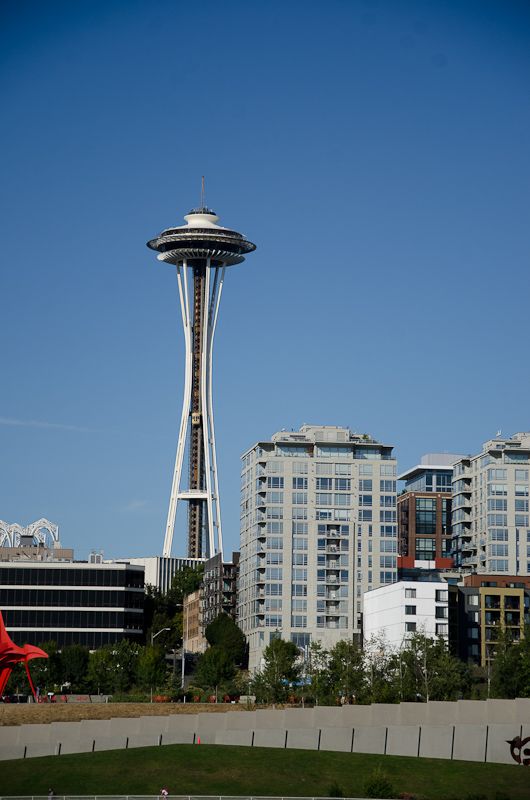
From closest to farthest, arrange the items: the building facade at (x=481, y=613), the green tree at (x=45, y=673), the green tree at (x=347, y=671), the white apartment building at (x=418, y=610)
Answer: the green tree at (x=347, y=671) → the white apartment building at (x=418, y=610) → the green tree at (x=45, y=673) → the building facade at (x=481, y=613)

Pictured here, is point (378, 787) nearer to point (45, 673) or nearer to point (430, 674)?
point (430, 674)

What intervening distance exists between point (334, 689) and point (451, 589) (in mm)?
42609

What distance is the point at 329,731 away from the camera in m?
113

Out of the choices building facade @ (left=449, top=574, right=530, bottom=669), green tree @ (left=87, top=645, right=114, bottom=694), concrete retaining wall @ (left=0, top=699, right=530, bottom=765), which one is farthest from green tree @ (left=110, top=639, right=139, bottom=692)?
concrete retaining wall @ (left=0, top=699, right=530, bottom=765)

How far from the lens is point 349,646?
163 metres

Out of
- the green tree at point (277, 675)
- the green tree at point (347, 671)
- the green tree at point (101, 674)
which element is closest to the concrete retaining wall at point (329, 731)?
the green tree at point (347, 671)

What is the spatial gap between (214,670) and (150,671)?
852 cm

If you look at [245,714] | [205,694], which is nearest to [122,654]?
[205,694]

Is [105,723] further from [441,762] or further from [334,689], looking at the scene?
[334,689]

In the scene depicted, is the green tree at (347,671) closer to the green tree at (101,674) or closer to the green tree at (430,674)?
the green tree at (430,674)

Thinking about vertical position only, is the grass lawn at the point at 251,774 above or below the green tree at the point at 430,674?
below

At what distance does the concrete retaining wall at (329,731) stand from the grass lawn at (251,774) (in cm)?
170

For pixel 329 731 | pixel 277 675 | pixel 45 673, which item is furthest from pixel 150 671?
pixel 329 731

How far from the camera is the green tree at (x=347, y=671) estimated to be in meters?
156
